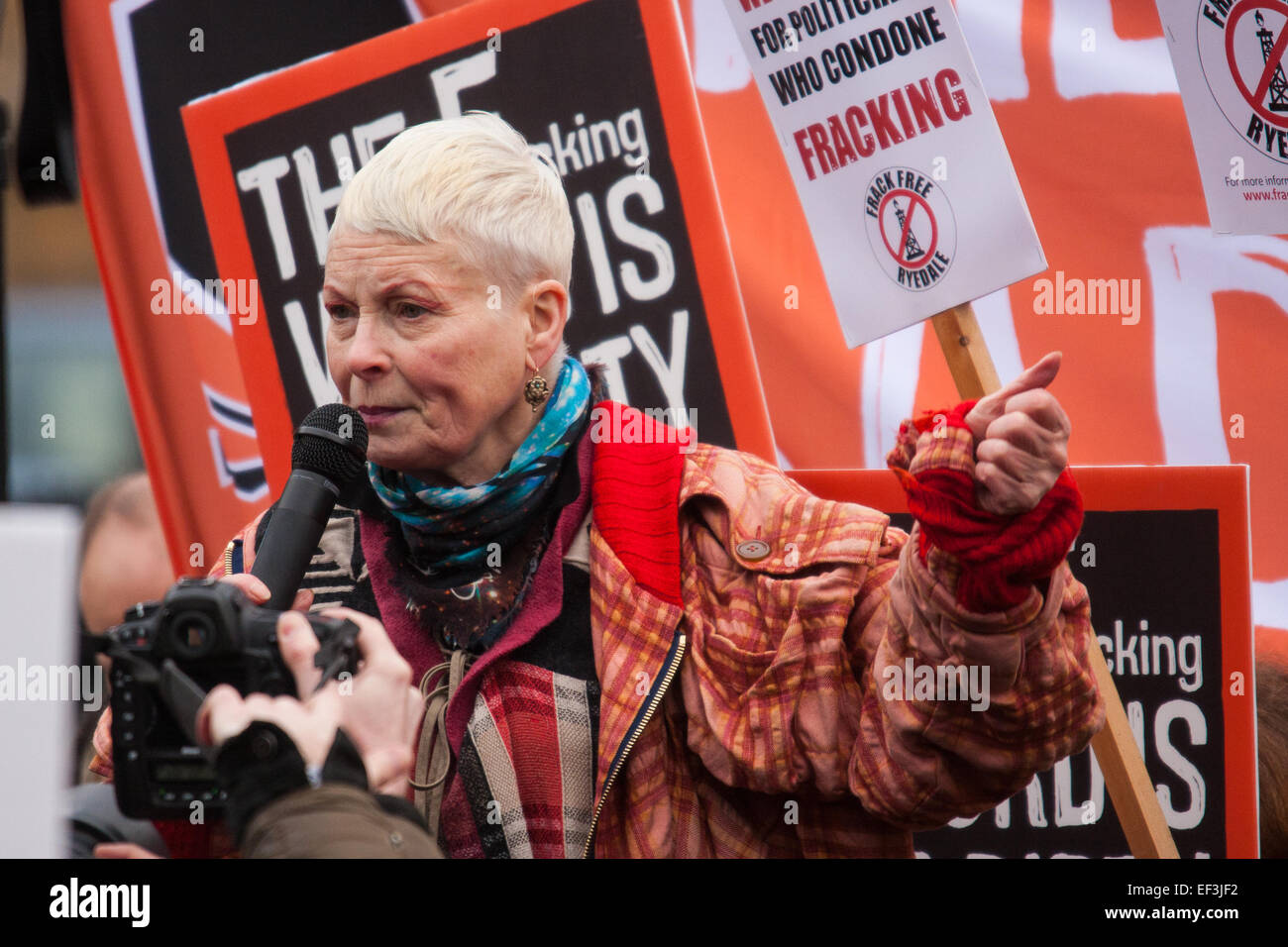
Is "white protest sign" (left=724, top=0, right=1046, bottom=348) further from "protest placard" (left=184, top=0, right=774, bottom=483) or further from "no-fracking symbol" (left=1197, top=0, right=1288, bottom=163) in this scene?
"no-fracking symbol" (left=1197, top=0, right=1288, bottom=163)

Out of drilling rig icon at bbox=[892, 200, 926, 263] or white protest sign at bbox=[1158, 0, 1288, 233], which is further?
white protest sign at bbox=[1158, 0, 1288, 233]

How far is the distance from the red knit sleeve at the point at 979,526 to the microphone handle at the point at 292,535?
2.38 ft

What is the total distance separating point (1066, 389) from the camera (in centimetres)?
257

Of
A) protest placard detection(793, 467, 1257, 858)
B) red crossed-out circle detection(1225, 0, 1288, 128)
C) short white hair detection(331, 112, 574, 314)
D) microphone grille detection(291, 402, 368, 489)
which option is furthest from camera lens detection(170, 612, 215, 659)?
red crossed-out circle detection(1225, 0, 1288, 128)

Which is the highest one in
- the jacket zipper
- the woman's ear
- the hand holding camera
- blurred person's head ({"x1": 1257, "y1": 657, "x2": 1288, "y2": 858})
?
the woman's ear

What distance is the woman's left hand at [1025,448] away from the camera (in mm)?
1548

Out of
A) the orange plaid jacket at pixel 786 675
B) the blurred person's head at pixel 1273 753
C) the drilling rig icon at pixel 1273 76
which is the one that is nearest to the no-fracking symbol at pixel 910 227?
the orange plaid jacket at pixel 786 675

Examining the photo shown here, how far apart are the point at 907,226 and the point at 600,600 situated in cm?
91

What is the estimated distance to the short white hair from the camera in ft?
6.44

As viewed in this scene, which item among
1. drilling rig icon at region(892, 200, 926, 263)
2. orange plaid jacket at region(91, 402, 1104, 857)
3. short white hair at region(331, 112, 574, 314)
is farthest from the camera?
drilling rig icon at region(892, 200, 926, 263)

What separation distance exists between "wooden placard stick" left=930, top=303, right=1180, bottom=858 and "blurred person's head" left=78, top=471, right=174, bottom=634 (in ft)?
5.87

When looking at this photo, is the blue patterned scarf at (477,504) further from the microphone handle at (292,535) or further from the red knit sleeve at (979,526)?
the red knit sleeve at (979,526)

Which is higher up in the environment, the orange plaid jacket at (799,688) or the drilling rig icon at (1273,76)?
the drilling rig icon at (1273,76)
